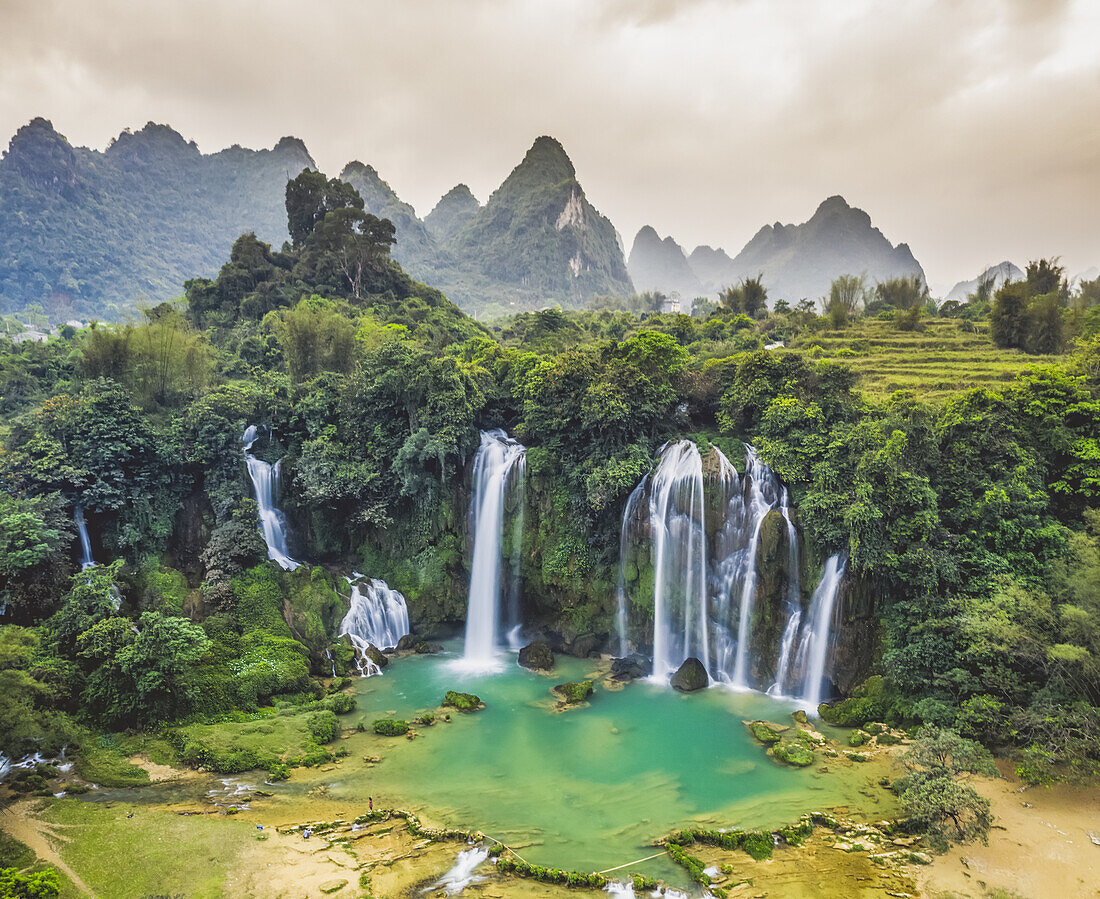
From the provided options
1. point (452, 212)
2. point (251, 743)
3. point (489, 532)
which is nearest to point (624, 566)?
point (489, 532)

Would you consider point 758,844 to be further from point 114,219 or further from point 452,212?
point 452,212

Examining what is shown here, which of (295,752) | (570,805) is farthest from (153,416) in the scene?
(570,805)

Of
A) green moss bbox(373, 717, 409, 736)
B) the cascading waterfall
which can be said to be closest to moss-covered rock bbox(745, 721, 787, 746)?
the cascading waterfall

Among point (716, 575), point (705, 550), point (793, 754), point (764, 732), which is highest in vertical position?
point (705, 550)

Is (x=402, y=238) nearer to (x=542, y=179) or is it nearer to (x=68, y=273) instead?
(x=542, y=179)

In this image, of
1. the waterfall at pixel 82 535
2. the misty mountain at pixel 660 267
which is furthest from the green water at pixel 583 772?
the misty mountain at pixel 660 267

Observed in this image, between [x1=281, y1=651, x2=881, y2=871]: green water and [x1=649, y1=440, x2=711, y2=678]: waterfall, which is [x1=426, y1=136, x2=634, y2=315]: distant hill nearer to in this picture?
[x1=649, y1=440, x2=711, y2=678]: waterfall
